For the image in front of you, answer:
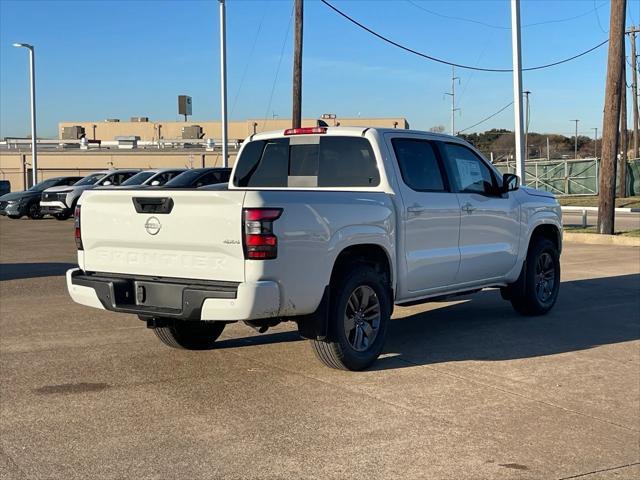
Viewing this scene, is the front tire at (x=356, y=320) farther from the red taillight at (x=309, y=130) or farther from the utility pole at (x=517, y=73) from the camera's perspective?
the utility pole at (x=517, y=73)

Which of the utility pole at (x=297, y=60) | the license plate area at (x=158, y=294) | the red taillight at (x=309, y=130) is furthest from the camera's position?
the utility pole at (x=297, y=60)

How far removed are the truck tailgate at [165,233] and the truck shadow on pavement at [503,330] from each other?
1.93 meters

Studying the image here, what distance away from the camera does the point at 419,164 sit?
25.3 ft

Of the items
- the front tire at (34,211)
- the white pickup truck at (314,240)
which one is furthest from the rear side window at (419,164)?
the front tire at (34,211)

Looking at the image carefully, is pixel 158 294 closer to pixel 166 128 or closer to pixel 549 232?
pixel 549 232

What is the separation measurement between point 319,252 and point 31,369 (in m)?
2.82

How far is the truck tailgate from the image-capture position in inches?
228

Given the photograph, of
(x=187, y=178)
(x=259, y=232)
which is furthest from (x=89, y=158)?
(x=259, y=232)

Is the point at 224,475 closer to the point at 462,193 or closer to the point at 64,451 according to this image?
the point at 64,451

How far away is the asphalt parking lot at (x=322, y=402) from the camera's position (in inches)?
186

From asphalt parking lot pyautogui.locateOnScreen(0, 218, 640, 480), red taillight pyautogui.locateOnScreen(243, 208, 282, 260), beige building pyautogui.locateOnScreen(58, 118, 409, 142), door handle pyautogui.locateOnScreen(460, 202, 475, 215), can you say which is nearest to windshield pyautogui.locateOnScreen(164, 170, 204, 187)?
asphalt parking lot pyautogui.locateOnScreen(0, 218, 640, 480)

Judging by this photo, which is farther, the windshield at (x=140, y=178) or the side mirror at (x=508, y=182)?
the windshield at (x=140, y=178)

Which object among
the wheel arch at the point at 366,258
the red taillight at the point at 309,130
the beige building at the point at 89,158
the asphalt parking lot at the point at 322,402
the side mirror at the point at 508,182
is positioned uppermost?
the beige building at the point at 89,158

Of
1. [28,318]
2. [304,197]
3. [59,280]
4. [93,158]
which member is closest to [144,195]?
[304,197]
